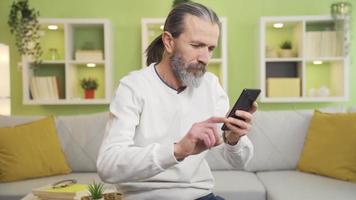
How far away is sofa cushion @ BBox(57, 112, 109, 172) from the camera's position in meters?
2.74

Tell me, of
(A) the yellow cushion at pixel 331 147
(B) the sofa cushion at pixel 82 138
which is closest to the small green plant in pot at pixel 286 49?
(A) the yellow cushion at pixel 331 147

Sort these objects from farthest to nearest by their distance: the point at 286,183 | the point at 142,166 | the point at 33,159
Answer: the point at 33,159 < the point at 286,183 < the point at 142,166

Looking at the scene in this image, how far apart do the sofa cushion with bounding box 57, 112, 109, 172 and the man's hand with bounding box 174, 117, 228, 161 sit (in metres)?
1.73

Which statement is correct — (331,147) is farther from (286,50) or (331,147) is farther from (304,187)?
(286,50)

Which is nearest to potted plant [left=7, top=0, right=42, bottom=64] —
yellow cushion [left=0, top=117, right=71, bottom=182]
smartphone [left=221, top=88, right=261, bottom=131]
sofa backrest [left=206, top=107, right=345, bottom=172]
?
yellow cushion [left=0, top=117, right=71, bottom=182]

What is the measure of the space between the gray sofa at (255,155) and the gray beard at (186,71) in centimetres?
107

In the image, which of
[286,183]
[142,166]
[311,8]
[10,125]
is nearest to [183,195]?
[142,166]

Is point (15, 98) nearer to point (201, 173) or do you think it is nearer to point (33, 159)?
point (33, 159)

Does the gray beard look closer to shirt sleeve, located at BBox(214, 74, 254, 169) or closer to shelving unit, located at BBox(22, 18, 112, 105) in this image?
shirt sleeve, located at BBox(214, 74, 254, 169)

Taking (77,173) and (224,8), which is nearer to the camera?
(77,173)

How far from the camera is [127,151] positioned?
3.89 ft

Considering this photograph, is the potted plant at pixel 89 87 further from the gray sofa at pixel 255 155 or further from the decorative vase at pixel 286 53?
Answer: the decorative vase at pixel 286 53

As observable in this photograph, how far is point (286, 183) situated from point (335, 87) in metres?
1.60

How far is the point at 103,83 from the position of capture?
381 centimetres
